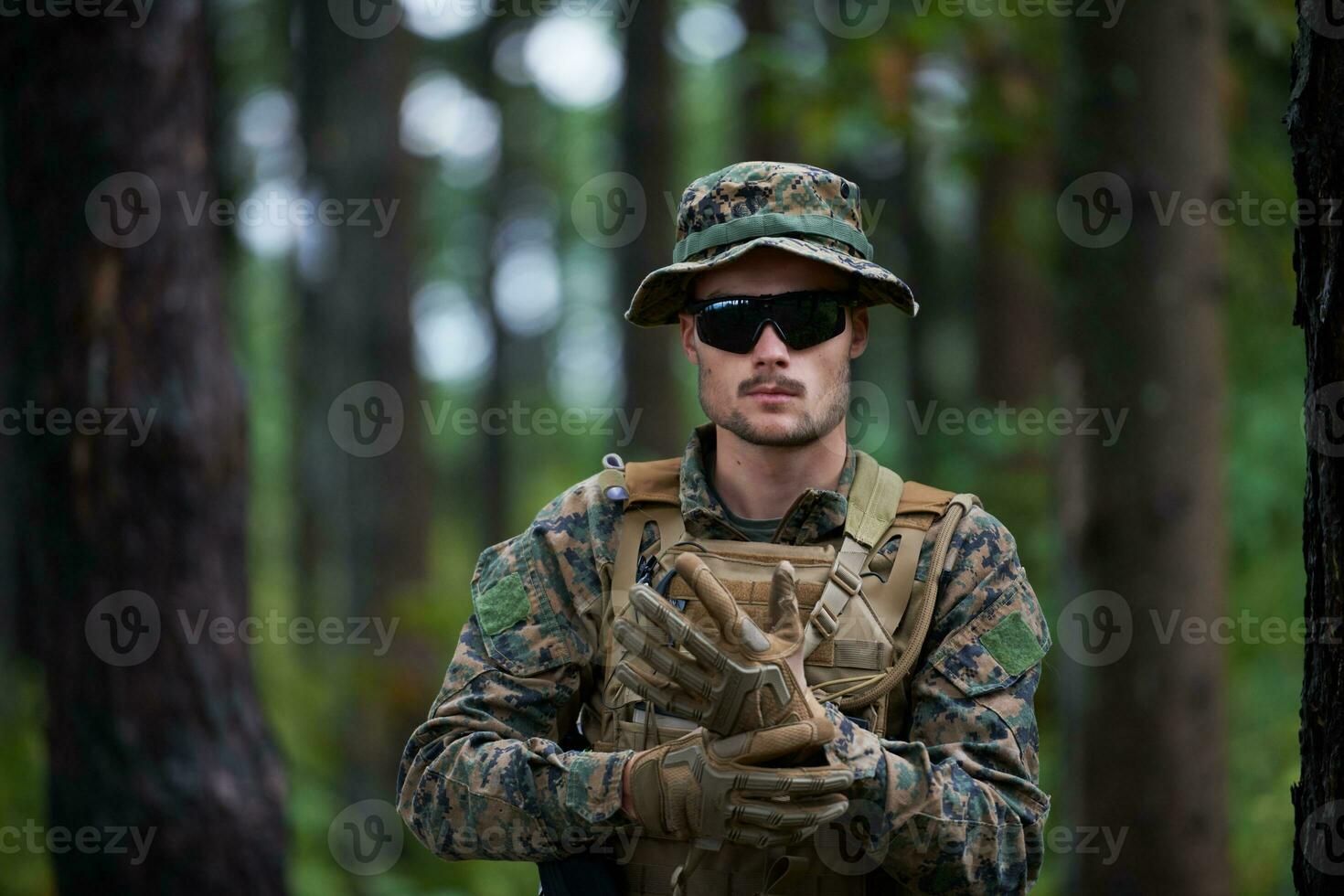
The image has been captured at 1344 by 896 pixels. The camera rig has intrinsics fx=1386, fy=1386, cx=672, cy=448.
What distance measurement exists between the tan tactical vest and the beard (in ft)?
0.61

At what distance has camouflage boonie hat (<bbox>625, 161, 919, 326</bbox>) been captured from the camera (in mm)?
3471

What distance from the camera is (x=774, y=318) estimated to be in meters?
3.47

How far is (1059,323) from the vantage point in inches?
250

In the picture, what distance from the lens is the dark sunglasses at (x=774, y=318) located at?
3.48 meters

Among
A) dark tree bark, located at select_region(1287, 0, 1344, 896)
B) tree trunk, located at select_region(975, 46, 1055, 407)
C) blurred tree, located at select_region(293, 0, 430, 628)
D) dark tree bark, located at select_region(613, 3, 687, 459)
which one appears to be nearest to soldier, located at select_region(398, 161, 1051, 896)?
dark tree bark, located at select_region(1287, 0, 1344, 896)

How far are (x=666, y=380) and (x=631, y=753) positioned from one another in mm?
7950

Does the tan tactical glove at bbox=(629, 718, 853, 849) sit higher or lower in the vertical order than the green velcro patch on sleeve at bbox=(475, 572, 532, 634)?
lower

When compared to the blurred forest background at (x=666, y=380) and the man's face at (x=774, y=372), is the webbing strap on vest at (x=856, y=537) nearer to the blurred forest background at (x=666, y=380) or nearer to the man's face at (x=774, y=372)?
the man's face at (x=774, y=372)

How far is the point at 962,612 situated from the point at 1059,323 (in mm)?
3345

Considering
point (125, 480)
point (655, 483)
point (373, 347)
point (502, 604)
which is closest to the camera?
point (502, 604)

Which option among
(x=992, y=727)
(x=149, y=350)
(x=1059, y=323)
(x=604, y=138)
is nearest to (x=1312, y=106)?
(x=992, y=727)

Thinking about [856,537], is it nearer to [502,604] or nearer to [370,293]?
[502,604]

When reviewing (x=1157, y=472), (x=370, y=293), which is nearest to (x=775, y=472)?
(x=1157, y=472)

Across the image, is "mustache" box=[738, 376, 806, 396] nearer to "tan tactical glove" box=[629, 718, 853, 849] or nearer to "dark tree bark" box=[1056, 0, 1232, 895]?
"tan tactical glove" box=[629, 718, 853, 849]
